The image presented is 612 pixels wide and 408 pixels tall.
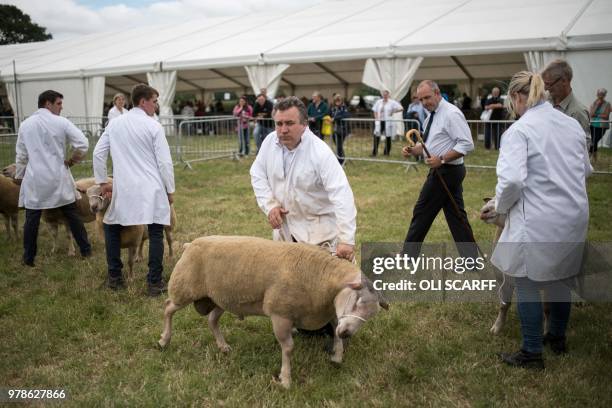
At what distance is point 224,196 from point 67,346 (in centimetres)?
605

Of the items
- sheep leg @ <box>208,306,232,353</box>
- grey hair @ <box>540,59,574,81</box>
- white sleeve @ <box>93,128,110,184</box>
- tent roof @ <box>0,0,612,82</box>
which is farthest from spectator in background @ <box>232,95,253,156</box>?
grey hair @ <box>540,59,574,81</box>

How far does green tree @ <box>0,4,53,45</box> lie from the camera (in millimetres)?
56312

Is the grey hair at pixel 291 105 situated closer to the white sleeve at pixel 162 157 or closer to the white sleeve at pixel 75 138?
the white sleeve at pixel 162 157

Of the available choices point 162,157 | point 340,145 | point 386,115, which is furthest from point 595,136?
point 162,157

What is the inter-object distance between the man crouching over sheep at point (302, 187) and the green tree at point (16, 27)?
64.5 metres

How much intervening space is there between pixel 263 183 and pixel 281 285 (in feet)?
3.12

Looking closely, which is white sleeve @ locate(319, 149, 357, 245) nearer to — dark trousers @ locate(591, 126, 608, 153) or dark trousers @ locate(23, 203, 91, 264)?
dark trousers @ locate(23, 203, 91, 264)

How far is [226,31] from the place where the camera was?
23.4 metres

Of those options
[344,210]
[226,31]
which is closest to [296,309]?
[344,210]

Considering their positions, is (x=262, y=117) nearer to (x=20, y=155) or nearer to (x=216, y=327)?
(x=20, y=155)

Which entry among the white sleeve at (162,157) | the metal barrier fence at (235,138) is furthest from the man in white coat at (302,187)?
the metal barrier fence at (235,138)

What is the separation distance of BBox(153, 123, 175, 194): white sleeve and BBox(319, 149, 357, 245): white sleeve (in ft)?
6.48

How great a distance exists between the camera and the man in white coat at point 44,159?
590 cm

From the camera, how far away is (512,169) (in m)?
3.15
